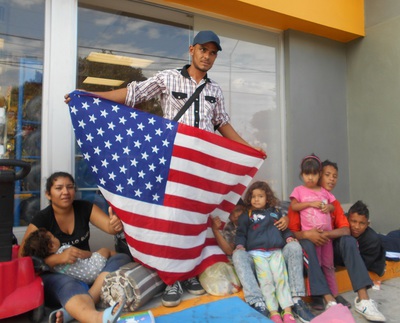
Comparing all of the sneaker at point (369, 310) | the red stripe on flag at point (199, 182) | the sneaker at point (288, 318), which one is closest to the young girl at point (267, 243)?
the sneaker at point (288, 318)

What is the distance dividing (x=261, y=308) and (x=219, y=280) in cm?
40

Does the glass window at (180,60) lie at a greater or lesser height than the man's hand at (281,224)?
greater

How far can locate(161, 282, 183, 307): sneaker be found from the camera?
2.72 metres

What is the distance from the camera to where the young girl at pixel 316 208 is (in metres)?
3.36

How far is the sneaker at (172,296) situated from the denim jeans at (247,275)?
53 centimetres

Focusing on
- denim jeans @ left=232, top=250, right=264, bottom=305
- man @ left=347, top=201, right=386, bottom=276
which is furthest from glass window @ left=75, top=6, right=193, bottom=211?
man @ left=347, top=201, right=386, bottom=276

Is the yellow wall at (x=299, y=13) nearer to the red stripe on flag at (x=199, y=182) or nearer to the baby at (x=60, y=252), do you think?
the red stripe on flag at (x=199, y=182)

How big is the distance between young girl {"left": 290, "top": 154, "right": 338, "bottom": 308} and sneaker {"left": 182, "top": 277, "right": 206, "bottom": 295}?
121 cm

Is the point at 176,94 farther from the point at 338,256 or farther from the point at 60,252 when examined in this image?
the point at 338,256

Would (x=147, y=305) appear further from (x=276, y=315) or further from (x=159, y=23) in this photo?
(x=159, y=23)

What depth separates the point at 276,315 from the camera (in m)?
2.77

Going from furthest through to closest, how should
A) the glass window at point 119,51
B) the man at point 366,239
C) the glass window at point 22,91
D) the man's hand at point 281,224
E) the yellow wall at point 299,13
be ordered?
the yellow wall at point 299,13
the glass window at point 119,51
the glass window at point 22,91
the man at point 366,239
the man's hand at point 281,224

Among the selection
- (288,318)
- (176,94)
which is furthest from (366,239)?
(176,94)

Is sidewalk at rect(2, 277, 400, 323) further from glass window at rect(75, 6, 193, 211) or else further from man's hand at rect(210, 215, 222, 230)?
glass window at rect(75, 6, 193, 211)
